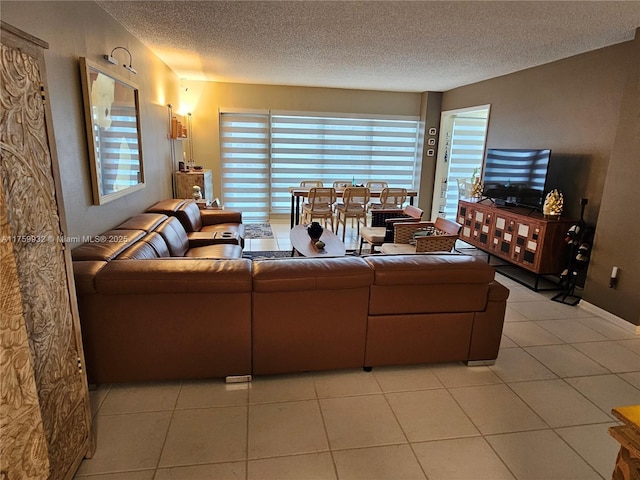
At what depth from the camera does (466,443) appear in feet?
6.31

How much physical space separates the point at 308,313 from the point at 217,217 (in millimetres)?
3016

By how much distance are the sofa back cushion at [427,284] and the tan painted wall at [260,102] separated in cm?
535

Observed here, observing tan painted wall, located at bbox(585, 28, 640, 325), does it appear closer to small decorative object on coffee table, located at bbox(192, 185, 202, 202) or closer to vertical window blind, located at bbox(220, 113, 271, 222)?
small decorative object on coffee table, located at bbox(192, 185, 202, 202)

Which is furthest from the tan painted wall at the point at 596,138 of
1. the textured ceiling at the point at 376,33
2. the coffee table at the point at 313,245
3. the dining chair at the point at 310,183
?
the dining chair at the point at 310,183

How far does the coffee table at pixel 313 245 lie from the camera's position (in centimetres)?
364

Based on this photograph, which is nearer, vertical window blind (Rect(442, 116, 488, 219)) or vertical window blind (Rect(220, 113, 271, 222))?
vertical window blind (Rect(220, 113, 271, 222))

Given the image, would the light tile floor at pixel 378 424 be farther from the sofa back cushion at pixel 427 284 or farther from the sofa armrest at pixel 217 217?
the sofa armrest at pixel 217 217

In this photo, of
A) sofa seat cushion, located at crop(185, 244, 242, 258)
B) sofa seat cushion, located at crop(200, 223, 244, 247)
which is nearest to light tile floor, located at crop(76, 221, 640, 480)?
sofa seat cushion, located at crop(185, 244, 242, 258)

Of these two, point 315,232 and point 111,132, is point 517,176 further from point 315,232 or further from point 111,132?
point 111,132

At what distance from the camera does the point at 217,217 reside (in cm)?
489

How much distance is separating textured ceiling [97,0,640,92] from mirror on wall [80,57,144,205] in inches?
25.3

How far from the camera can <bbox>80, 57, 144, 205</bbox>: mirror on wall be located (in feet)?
9.38

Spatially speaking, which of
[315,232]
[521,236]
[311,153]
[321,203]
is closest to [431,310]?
[315,232]

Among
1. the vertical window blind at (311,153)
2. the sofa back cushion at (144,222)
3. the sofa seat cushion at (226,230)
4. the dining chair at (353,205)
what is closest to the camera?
the sofa back cushion at (144,222)
